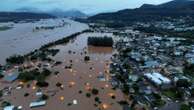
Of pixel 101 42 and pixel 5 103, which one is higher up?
pixel 101 42

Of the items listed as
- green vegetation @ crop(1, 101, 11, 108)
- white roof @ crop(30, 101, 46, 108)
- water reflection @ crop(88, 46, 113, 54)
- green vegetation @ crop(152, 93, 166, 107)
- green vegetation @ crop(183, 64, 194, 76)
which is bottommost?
green vegetation @ crop(1, 101, 11, 108)

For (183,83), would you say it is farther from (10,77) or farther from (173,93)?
(10,77)

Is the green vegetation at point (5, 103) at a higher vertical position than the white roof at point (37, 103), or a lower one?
lower

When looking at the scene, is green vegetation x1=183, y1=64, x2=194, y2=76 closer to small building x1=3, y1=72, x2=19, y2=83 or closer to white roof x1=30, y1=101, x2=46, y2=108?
white roof x1=30, y1=101, x2=46, y2=108

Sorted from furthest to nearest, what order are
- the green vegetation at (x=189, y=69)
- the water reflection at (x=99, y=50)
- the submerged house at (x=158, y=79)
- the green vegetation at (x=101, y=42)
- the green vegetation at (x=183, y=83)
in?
the green vegetation at (x=101, y=42), the water reflection at (x=99, y=50), the green vegetation at (x=189, y=69), the submerged house at (x=158, y=79), the green vegetation at (x=183, y=83)

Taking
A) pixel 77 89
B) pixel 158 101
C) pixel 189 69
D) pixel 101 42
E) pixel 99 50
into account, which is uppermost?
pixel 101 42

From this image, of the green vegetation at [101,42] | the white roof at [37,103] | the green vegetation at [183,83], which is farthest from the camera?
the green vegetation at [101,42]

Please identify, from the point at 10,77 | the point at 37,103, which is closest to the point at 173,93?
the point at 37,103

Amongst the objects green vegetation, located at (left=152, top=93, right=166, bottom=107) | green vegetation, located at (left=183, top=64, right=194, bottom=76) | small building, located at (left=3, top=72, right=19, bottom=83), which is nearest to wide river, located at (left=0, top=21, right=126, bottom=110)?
small building, located at (left=3, top=72, right=19, bottom=83)

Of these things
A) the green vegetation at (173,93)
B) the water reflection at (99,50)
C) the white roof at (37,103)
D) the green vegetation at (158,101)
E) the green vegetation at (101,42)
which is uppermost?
the green vegetation at (101,42)

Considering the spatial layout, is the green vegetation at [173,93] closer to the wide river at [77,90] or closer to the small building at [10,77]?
the wide river at [77,90]

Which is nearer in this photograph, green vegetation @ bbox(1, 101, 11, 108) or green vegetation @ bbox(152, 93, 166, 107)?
green vegetation @ bbox(152, 93, 166, 107)

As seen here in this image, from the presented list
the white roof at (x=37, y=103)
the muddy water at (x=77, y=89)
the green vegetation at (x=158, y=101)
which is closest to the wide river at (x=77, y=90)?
the muddy water at (x=77, y=89)
